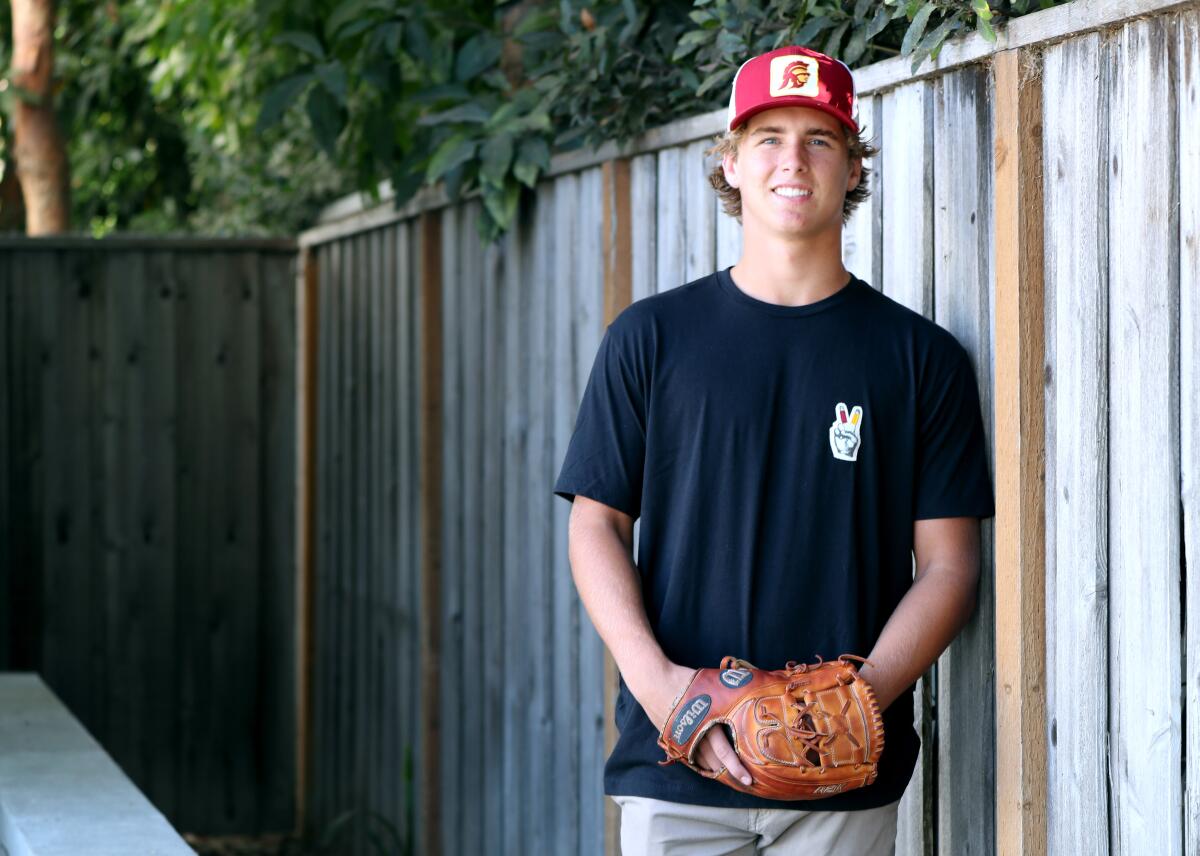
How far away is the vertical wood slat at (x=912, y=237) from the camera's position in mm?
2625

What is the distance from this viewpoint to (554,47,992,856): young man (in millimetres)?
2371

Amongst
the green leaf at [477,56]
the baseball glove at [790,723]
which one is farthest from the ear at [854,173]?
the green leaf at [477,56]

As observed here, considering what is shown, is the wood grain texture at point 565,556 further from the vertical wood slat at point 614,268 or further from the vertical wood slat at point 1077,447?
the vertical wood slat at point 1077,447

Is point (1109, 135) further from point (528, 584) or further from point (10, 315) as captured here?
point (10, 315)

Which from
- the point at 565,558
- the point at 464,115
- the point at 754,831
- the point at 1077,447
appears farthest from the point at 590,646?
the point at 1077,447

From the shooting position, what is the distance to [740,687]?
2.22 m

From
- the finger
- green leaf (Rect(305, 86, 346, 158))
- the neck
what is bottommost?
the finger

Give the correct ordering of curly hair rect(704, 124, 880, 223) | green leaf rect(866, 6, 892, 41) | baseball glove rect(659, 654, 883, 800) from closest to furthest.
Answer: baseball glove rect(659, 654, 883, 800) → curly hair rect(704, 124, 880, 223) → green leaf rect(866, 6, 892, 41)

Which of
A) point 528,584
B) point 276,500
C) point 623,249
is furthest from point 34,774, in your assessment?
point 276,500

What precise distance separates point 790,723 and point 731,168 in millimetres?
931

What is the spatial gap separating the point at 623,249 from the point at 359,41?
1.58m

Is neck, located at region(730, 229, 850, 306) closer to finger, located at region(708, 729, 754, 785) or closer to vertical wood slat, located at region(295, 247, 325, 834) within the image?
finger, located at region(708, 729, 754, 785)

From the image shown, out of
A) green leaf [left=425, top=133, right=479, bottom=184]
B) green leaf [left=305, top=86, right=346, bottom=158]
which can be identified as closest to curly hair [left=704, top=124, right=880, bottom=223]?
green leaf [left=425, top=133, right=479, bottom=184]

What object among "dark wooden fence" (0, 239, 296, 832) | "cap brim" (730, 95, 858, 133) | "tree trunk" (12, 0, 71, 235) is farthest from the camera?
"tree trunk" (12, 0, 71, 235)
